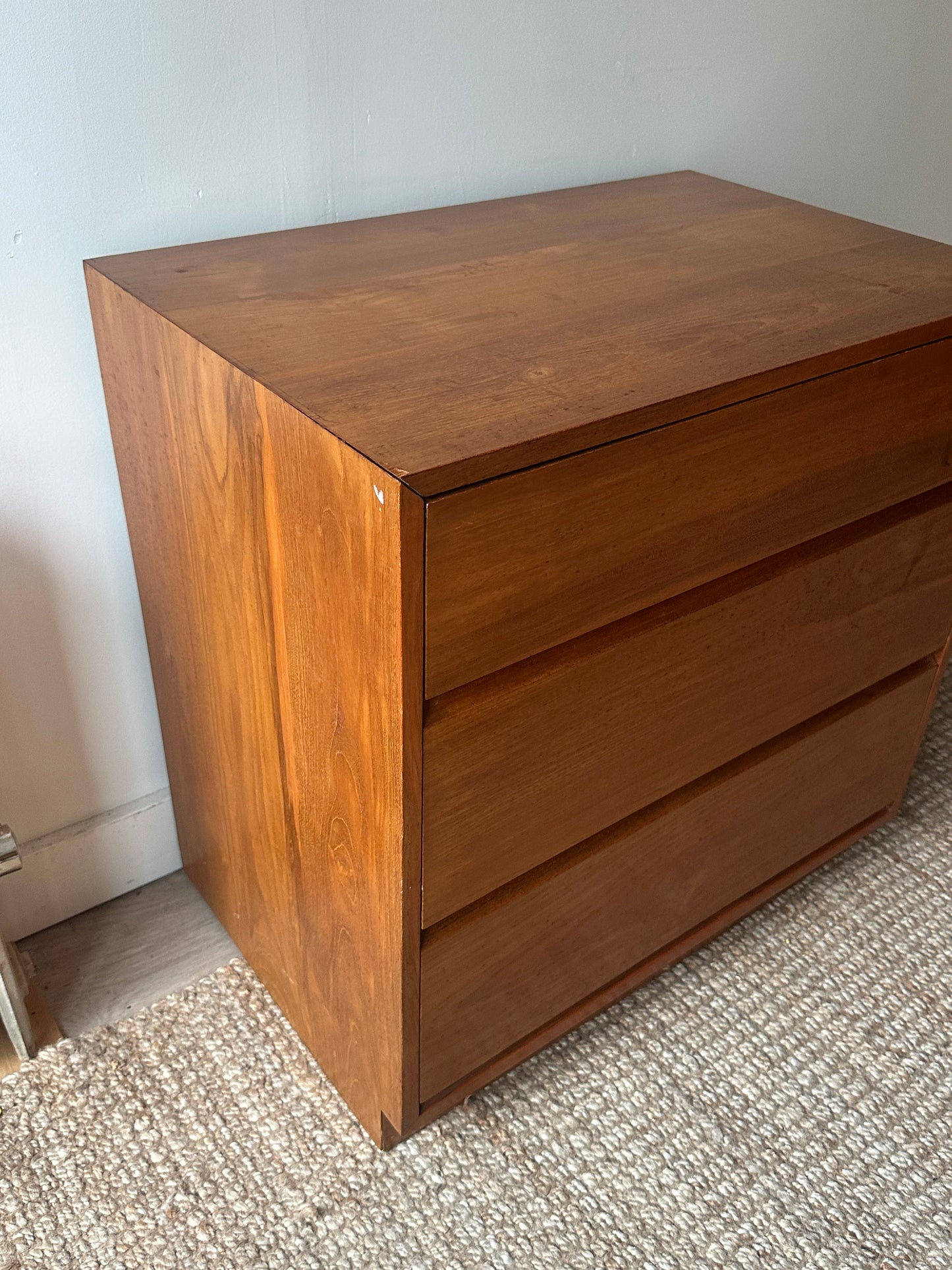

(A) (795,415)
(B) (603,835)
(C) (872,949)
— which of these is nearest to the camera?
(A) (795,415)

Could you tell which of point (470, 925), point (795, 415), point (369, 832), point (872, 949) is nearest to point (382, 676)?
point (369, 832)

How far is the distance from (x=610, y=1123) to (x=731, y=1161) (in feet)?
0.38

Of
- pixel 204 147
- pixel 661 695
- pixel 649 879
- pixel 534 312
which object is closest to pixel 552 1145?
pixel 649 879

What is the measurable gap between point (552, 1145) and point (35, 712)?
668 millimetres

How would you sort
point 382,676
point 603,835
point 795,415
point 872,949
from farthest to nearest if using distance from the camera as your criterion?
point 872,949 < point 603,835 < point 795,415 < point 382,676

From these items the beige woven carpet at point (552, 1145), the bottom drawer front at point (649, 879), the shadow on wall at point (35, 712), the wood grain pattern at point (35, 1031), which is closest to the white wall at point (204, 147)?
the shadow on wall at point (35, 712)

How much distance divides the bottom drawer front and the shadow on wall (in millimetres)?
508

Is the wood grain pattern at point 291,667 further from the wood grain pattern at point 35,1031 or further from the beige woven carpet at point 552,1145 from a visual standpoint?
the wood grain pattern at point 35,1031

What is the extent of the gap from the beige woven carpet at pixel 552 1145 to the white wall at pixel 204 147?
0.29 metres

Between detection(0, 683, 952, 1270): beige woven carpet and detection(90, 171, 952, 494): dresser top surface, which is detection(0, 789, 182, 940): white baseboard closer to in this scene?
detection(0, 683, 952, 1270): beige woven carpet

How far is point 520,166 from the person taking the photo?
1175 millimetres

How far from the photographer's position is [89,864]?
3.98 ft

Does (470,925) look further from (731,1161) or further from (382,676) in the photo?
(731,1161)

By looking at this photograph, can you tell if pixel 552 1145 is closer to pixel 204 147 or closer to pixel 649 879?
pixel 649 879
